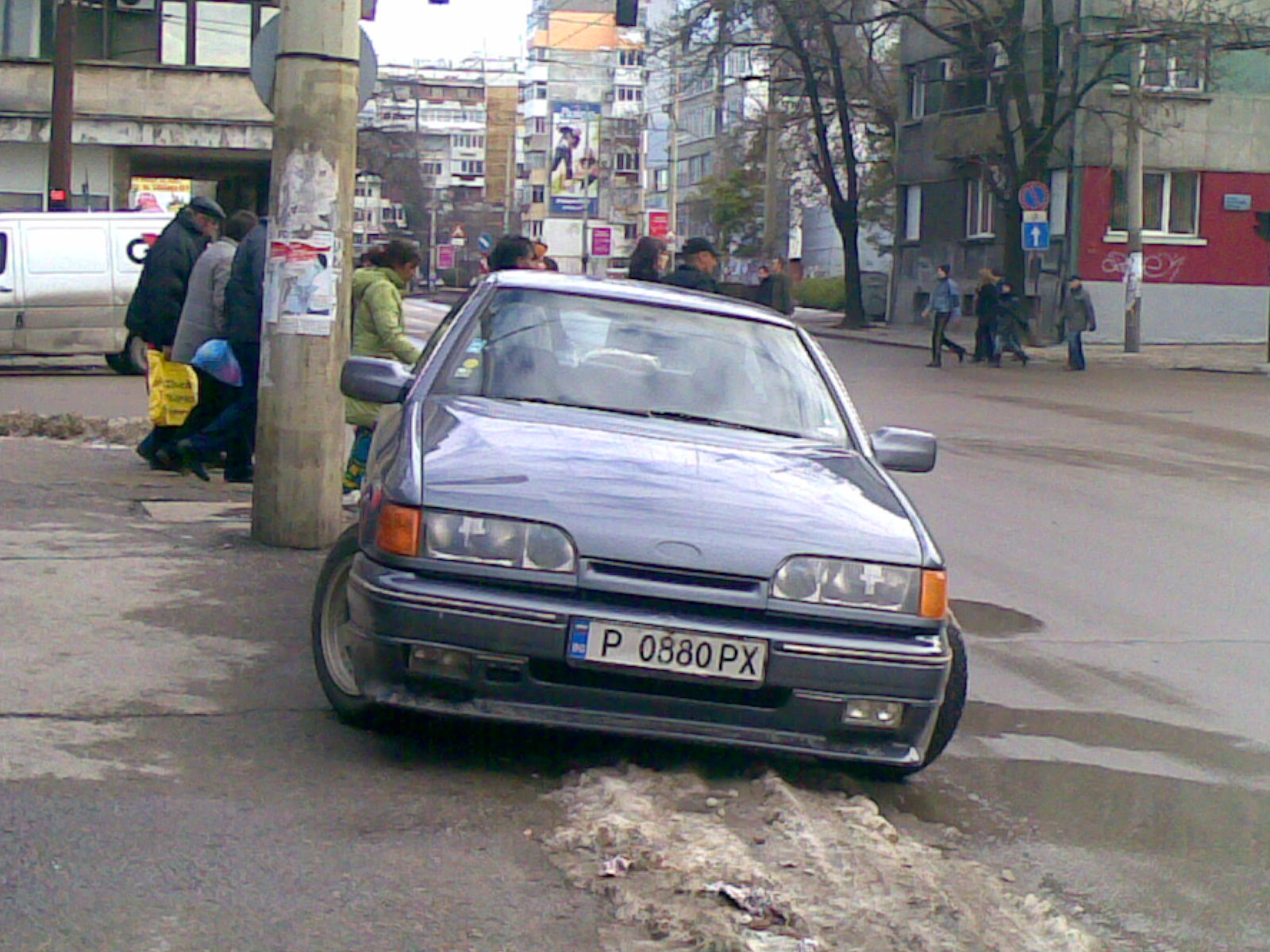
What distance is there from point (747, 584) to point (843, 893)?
939 mm

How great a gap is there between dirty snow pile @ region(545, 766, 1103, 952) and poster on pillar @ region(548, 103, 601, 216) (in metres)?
89.7

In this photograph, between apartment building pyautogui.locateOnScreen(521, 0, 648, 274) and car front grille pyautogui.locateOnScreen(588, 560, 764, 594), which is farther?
apartment building pyautogui.locateOnScreen(521, 0, 648, 274)

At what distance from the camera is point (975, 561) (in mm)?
9844

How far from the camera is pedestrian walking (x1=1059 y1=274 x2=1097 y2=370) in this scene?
30375mm

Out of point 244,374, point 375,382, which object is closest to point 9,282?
point 244,374

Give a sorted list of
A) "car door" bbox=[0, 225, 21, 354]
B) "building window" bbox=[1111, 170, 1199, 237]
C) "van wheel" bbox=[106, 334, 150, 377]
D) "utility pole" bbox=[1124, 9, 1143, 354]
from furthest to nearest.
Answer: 1. "building window" bbox=[1111, 170, 1199, 237]
2. "utility pole" bbox=[1124, 9, 1143, 354]
3. "van wheel" bbox=[106, 334, 150, 377]
4. "car door" bbox=[0, 225, 21, 354]

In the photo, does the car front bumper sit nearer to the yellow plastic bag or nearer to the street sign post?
the yellow plastic bag

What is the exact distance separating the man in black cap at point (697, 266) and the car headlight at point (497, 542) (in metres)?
7.62

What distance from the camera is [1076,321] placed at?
30344 millimetres

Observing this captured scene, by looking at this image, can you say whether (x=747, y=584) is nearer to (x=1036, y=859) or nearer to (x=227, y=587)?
(x=1036, y=859)

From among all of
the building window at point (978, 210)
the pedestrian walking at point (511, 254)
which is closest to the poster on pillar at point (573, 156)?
the building window at point (978, 210)

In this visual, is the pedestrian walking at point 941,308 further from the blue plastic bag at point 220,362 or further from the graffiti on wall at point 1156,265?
the blue plastic bag at point 220,362

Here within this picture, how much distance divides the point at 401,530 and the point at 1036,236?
3016 cm

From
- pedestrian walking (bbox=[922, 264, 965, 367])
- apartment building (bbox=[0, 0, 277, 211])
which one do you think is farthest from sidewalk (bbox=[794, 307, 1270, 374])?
apartment building (bbox=[0, 0, 277, 211])
